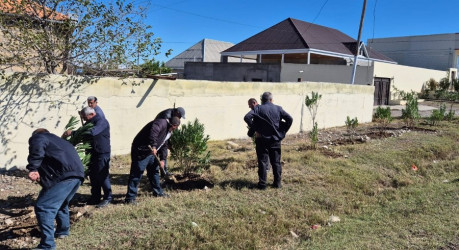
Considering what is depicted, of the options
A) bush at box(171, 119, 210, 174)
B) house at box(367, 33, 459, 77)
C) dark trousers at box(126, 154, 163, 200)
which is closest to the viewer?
dark trousers at box(126, 154, 163, 200)

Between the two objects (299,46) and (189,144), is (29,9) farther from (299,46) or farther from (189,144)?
(299,46)

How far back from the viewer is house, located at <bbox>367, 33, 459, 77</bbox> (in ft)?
137

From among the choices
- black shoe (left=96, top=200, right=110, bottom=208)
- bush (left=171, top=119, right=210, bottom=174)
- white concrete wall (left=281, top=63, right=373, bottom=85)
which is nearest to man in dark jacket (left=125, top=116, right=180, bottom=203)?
black shoe (left=96, top=200, right=110, bottom=208)

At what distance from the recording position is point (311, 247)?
14.3 ft

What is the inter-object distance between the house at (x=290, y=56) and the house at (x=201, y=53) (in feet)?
32.9

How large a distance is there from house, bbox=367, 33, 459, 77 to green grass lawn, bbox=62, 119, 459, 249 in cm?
3629

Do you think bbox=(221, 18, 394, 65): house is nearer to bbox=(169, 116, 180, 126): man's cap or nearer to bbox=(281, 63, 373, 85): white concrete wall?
bbox=(281, 63, 373, 85): white concrete wall

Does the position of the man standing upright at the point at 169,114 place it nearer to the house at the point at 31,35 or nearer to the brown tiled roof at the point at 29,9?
the house at the point at 31,35

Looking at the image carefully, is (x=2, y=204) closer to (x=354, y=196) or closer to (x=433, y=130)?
(x=354, y=196)

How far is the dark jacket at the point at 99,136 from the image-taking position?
5.32 meters

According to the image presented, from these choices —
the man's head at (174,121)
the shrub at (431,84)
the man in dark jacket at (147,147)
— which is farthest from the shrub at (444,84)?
the man in dark jacket at (147,147)

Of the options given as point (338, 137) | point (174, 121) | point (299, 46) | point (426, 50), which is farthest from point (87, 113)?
point (426, 50)

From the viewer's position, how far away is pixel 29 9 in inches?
297

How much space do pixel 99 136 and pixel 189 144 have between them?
1.70 meters
